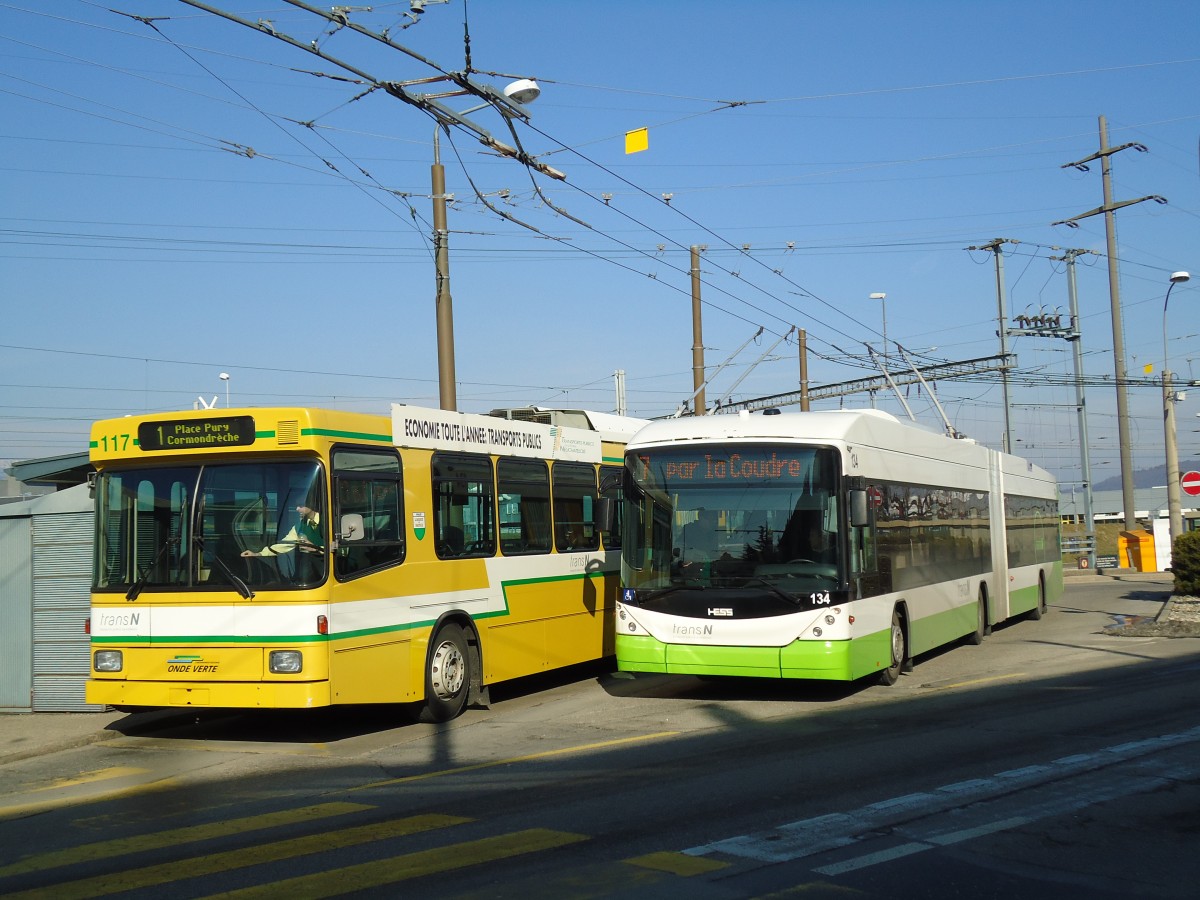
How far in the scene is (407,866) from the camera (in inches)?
251

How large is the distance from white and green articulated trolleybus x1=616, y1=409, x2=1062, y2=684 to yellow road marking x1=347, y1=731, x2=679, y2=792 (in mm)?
1682

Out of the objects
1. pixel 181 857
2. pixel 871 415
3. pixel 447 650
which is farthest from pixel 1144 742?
pixel 181 857

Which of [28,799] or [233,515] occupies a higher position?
[233,515]

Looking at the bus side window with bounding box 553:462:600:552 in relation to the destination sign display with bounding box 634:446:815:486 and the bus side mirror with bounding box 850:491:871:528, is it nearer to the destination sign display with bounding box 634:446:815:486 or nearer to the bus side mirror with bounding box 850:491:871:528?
the destination sign display with bounding box 634:446:815:486

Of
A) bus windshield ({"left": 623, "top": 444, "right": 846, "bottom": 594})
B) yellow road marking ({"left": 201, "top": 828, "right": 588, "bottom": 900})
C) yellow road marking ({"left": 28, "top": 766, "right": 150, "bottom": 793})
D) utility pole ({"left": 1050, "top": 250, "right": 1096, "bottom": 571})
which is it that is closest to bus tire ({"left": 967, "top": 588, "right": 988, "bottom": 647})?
bus windshield ({"left": 623, "top": 444, "right": 846, "bottom": 594})

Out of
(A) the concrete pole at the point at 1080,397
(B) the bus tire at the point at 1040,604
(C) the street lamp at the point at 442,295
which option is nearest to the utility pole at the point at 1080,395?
(A) the concrete pole at the point at 1080,397

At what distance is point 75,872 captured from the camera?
21.5ft

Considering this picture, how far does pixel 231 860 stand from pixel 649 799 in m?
2.67

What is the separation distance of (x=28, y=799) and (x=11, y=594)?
18.0 feet

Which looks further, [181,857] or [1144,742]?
[1144,742]

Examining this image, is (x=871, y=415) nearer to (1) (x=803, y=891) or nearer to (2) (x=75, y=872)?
(1) (x=803, y=891)

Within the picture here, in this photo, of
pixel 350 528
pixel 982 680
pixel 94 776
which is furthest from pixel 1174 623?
pixel 94 776

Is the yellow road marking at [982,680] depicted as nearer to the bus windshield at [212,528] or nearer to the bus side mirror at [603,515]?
the bus side mirror at [603,515]

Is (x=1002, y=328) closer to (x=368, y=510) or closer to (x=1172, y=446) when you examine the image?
(x=1172, y=446)
